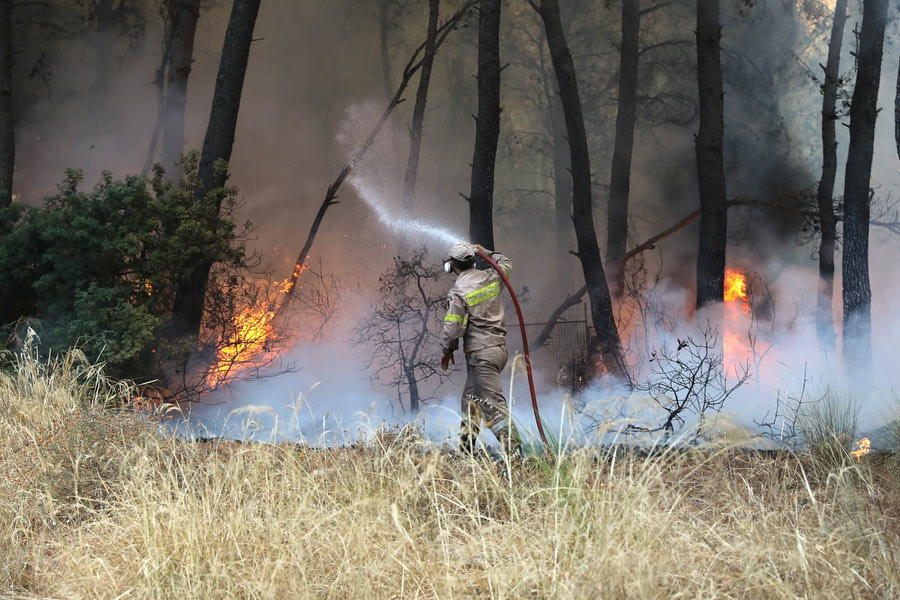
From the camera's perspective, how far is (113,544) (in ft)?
13.8

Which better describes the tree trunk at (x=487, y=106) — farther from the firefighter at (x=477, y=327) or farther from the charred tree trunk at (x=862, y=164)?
the charred tree trunk at (x=862, y=164)

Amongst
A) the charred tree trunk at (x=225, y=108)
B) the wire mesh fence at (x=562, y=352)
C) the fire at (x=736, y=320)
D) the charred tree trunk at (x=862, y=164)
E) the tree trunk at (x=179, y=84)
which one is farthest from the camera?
the wire mesh fence at (x=562, y=352)

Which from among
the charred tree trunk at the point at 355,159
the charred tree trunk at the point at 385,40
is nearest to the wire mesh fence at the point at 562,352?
the charred tree trunk at the point at 355,159

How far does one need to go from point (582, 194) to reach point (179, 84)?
6195 mm

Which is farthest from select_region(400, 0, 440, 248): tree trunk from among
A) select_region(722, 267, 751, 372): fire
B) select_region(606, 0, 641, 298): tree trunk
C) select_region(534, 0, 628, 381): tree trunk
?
select_region(722, 267, 751, 372): fire

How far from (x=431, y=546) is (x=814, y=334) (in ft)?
31.1

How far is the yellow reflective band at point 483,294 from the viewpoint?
673cm

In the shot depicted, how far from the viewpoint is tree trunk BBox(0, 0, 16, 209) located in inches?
440

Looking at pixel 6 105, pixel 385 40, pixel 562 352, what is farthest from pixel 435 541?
pixel 385 40

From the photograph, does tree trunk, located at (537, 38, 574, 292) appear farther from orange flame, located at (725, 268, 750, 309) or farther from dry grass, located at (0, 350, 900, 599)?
dry grass, located at (0, 350, 900, 599)

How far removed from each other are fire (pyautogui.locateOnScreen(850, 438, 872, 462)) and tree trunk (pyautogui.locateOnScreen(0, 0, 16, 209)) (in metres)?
10.7

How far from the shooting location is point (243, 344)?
1108 centimetres

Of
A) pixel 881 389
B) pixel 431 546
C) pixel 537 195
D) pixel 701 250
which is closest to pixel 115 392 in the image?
pixel 431 546

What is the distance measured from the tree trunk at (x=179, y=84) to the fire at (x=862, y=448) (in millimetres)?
9242
